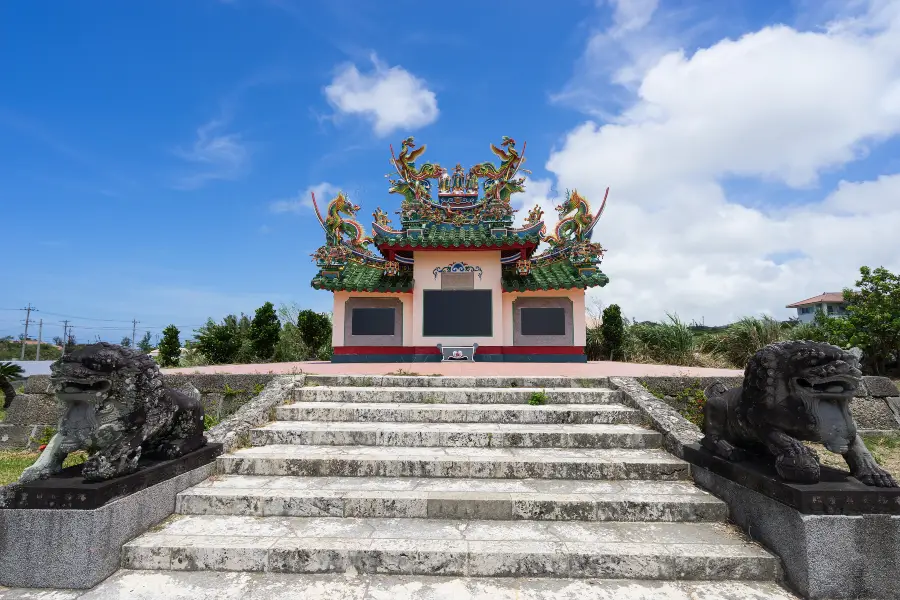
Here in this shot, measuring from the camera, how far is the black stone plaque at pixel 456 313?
12375mm

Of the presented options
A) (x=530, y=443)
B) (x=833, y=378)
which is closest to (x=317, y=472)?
(x=530, y=443)

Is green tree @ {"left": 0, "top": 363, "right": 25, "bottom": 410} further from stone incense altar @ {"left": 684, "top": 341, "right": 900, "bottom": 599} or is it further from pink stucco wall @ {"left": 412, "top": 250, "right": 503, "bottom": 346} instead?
stone incense altar @ {"left": 684, "top": 341, "right": 900, "bottom": 599}

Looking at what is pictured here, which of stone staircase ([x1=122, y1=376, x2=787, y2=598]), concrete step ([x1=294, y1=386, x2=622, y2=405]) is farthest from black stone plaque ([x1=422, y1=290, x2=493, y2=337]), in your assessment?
stone staircase ([x1=122, y1=376, x2=787, y2=598])

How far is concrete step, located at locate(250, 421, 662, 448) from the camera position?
4.98 m

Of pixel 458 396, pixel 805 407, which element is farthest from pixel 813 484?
pixel 458 396

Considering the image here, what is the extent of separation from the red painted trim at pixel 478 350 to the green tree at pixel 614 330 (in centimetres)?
413

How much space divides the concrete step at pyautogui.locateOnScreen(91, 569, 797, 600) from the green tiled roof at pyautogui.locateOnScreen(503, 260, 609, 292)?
9.68m

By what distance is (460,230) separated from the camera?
12602 millimetres

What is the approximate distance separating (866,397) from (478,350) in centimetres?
803

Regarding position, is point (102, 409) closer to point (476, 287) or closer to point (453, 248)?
point (453, 248)

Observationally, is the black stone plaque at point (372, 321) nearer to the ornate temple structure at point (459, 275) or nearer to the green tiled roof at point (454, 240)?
the ornate temple structure at point (459, 275)

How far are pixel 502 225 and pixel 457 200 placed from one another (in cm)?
163

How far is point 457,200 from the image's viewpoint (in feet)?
42.7

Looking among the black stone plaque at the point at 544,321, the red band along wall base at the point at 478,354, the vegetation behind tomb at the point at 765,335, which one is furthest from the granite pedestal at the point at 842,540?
the black stone plaque at the point at 544,321
